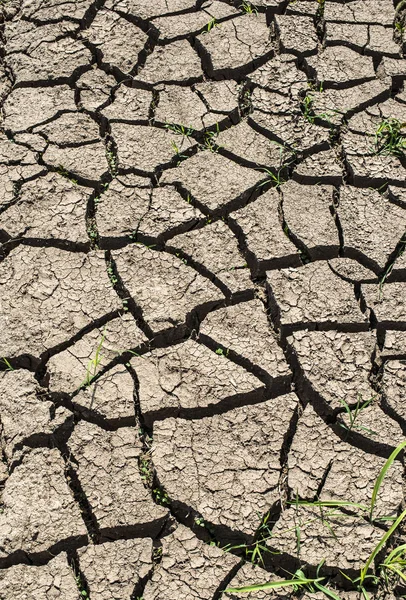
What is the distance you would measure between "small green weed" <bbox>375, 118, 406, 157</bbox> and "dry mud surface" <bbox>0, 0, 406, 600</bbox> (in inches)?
1.4

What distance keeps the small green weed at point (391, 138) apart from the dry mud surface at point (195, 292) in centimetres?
4

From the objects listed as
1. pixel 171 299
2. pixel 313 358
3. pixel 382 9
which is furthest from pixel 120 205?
pixel 382 9

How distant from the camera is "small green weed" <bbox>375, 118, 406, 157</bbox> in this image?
310cm

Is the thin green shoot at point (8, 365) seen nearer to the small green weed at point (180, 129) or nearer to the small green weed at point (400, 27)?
the small green weed at point (180, 129)

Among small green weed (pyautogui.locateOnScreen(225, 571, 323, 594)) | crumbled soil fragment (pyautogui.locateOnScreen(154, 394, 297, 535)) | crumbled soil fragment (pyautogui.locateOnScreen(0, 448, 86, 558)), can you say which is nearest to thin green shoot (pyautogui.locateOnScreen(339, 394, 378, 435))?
crumbled soil fragment (pyautogui.locateOnScreen(154, 394, 297, 535))

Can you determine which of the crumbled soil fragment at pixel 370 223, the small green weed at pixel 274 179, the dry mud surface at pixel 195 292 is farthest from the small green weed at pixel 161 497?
the small green weed at pixel 274 179

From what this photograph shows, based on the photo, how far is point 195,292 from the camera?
271cm

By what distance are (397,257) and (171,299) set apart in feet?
2.64

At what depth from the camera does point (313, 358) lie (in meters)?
2.52

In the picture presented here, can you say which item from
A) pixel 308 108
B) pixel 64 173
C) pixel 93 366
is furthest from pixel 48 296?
pixel 308 108

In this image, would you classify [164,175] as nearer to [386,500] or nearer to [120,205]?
[120,205]

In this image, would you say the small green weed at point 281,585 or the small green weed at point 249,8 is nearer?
the small green weed at point 281,585

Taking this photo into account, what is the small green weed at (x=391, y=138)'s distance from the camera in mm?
3104

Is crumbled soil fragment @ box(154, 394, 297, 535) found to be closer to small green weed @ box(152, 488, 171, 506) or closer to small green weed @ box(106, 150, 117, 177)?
small green weed @ box(152, 488, 171, 506)
